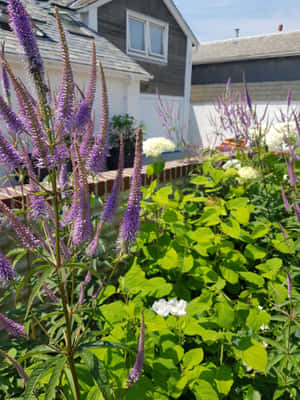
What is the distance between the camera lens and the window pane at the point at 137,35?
1023 centimetres

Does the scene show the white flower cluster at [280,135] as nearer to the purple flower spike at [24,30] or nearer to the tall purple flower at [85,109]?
the tall purple flower at [85,109]

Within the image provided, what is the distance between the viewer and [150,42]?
10.8 meters

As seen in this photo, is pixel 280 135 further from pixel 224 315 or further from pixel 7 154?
pixel 7 154

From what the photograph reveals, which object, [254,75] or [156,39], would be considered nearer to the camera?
[156,39]

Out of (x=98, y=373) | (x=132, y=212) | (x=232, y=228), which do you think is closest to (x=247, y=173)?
(x=232, y=228)

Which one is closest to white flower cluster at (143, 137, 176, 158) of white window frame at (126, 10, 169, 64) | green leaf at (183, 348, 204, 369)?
green leaf at (183, 348, 204, 369)

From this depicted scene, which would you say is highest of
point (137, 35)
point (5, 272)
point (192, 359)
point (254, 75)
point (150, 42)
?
point (137, 35)

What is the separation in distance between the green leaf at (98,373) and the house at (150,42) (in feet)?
27.8

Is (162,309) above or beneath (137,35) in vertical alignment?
beneath

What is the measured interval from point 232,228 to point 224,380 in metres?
0.99

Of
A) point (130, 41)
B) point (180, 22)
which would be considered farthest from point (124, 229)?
point (180, 22)

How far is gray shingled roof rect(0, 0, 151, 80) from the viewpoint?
5.90m

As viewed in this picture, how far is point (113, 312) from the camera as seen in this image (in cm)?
146

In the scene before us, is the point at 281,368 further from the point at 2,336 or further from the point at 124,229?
the point at 2,336
